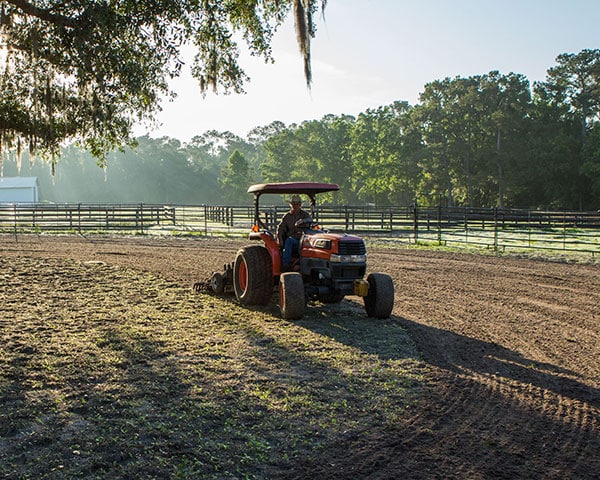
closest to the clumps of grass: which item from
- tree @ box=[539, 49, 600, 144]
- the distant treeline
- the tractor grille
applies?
the tractor grille

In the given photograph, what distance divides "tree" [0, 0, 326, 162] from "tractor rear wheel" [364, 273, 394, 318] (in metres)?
3.56

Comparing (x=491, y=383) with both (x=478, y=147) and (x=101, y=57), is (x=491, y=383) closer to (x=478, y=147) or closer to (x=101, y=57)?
(x=101, y=57)

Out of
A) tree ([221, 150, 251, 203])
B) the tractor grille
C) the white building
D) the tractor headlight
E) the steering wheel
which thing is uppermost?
tree ([221, 150, 251, 203])

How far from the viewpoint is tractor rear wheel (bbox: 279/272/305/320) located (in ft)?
Answer: 25.5

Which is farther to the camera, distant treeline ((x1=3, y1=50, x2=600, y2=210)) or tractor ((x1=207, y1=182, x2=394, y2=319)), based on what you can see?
distant treeline ((x1=3, y1=50, x2=600, y2=210))

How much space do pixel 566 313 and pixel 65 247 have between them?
15.1 metres

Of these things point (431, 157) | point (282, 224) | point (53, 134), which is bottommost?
point (282, 224)

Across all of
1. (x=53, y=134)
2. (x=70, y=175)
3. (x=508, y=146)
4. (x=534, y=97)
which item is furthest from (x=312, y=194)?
(x=70, y=175)

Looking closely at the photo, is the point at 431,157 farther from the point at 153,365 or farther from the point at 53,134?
the point at 153,365

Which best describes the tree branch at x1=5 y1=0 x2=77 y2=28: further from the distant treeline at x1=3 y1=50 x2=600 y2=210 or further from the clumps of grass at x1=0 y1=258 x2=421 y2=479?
the distant treeline at x1=3 y1=50 x2=600 y2=210

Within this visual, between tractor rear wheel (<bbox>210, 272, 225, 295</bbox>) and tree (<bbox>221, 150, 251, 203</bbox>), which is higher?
tree (<bbox>221, 150, 251, 203</bbox>)

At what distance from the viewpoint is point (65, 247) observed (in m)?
18.7

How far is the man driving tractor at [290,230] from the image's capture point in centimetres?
856

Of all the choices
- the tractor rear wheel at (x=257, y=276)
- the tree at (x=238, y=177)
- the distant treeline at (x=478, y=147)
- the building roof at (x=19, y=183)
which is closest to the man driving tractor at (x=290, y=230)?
the tractor rear wheel at (x=257, y=276)
